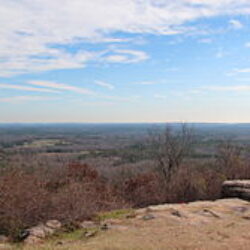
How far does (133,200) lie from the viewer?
19.9 metres

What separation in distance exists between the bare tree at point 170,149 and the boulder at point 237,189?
10.5m

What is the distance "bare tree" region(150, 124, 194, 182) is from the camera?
→ 27656 mm

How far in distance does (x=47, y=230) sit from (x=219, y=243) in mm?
4795

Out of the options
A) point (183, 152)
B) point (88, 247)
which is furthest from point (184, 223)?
point (183, 152)

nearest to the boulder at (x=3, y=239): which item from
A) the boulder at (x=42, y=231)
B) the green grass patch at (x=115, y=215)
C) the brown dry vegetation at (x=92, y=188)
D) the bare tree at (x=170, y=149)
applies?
the brown dry vegetation at (x=92, y=188)

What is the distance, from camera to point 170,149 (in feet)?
92.6

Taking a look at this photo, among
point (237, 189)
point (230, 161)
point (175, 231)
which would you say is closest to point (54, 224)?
point (175, 231)

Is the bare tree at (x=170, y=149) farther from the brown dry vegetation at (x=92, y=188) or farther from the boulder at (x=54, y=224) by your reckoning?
the boulder at (x=54, y=224)

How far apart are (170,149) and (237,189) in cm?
1275

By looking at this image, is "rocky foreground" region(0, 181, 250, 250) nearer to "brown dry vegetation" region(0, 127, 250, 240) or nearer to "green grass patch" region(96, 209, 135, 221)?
"green grass patch" region(96, 209, 135, 221)

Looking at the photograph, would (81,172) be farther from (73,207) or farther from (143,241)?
(143,241)

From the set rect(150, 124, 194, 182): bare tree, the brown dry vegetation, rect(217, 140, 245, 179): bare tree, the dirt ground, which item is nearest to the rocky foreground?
the dirt ground

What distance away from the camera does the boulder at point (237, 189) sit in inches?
599

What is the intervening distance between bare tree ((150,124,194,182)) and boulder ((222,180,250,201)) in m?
10.5
